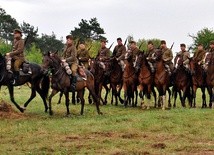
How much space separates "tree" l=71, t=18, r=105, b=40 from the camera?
9944cm

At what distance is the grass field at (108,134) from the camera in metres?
13.3

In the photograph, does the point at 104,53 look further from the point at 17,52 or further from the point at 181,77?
the point at 17,52

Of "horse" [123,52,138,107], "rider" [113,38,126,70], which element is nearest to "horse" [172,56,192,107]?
"horse" [123,52,138,107]

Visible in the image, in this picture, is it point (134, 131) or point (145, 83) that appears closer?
point (134, 131)

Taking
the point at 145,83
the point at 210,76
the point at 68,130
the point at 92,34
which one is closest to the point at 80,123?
the point at 68,130

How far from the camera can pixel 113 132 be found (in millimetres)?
16203

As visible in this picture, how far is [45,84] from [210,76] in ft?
26.8

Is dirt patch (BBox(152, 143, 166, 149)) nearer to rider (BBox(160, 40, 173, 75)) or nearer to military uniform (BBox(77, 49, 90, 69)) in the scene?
rider (BBox(160, 40, 173, 75))

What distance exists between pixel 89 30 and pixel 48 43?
11.0 metres

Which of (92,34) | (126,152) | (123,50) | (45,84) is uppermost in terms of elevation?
(92,34)

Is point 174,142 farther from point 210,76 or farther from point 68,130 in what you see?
point 210,76

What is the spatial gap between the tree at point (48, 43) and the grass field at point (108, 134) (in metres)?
80.8

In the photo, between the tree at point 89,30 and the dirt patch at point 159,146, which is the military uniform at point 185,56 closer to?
the dirt patch at point 159,146

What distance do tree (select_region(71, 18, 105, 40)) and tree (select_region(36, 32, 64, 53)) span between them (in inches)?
224
